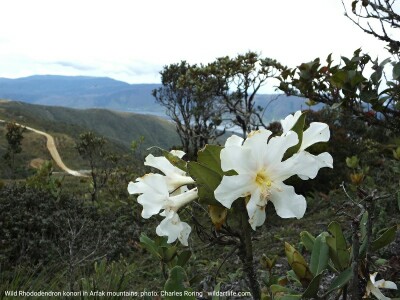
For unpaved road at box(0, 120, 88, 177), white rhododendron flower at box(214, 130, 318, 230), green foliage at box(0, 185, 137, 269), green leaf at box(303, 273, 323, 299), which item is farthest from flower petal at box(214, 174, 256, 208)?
unpaved road at box(0, 120, 88, 177)

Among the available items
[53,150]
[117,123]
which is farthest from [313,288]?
[117,123]

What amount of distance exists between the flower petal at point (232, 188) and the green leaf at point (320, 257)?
0.29 metres

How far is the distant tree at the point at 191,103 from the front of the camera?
13523mm

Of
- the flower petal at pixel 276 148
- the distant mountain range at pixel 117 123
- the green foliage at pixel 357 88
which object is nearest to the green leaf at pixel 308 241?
the flower petal at pixel 276 148

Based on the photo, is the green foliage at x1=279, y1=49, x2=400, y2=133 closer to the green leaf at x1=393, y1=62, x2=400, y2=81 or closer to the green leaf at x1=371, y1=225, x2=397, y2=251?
the green leaf at x1=393, y1=62, x2=400, y2=81

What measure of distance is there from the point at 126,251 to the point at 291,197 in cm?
654

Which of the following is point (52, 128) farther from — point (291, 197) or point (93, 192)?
point (291, 197)

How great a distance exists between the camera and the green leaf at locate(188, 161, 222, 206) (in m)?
1.01

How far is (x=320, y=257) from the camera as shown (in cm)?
111

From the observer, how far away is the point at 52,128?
6116 cm

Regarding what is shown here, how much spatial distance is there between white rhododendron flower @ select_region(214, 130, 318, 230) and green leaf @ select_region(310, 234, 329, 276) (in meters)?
0.15

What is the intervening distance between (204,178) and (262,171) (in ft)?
0.49

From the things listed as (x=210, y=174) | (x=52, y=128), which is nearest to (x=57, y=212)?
(x=210, y=174)

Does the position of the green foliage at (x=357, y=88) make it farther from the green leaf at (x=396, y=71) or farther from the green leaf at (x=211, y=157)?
the green leaf at (x=211, y=157)
